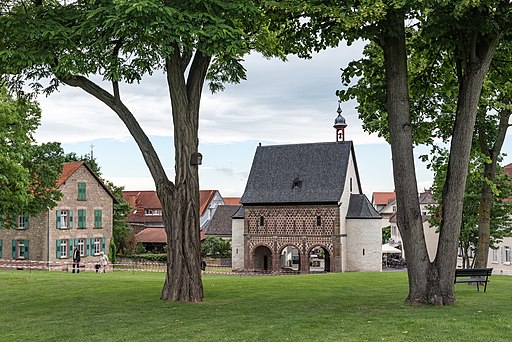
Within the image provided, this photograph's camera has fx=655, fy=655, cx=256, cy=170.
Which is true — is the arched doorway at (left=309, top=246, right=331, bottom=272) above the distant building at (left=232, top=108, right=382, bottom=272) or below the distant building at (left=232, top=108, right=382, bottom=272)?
below

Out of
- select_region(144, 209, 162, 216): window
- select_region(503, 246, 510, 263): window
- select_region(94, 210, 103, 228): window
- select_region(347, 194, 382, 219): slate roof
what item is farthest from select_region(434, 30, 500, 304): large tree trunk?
select_region(144, 209, 162, 216): window

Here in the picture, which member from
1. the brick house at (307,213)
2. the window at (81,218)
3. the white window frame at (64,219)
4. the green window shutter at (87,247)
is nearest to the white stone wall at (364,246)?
the brick house at (307,213)

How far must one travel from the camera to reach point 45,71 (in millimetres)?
15633

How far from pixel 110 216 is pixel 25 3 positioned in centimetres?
4516

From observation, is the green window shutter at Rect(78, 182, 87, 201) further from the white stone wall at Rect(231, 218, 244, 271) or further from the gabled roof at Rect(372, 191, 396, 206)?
the gabled roof at Rect(372, 191, 396, 206)

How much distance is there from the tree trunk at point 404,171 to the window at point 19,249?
146ft

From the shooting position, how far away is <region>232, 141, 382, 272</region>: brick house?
55.6 metres

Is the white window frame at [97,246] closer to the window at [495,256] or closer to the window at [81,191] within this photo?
the window at [81,191]

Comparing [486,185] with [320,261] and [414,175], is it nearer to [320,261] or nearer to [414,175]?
[414,175]

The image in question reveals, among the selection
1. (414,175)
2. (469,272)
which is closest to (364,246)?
(469,272)

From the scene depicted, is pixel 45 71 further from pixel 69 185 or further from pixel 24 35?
pixel 69 185

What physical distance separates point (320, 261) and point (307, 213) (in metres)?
16.3

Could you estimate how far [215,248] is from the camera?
69.1m

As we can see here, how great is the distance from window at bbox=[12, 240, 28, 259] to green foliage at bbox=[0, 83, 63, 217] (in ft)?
44.8
